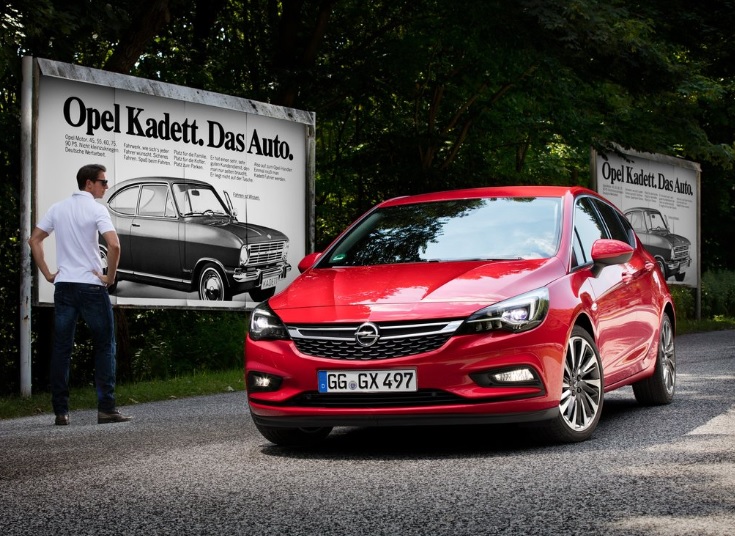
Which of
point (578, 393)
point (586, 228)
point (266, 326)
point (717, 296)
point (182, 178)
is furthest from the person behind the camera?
point (717, 296)

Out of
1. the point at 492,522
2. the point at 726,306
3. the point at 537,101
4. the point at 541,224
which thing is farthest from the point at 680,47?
the point at 492,522

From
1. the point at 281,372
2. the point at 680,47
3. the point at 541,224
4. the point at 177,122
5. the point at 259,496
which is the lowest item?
the point at 259,496

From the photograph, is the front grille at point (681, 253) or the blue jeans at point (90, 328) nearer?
the blue jeans at point (90, 328)

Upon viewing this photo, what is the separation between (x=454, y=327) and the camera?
683 cm

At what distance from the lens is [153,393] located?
12.2m

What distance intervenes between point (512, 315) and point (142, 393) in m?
6.16

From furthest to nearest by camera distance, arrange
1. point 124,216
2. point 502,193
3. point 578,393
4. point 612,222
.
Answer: point 124,216 → point 612,222 → point 502,193 → point 578,393

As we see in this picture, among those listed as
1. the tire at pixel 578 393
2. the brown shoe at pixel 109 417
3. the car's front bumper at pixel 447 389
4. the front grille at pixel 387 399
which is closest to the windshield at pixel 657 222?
the brown shoe at pixel 109 417

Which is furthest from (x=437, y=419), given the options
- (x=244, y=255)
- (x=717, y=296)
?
(x=717, y=296)

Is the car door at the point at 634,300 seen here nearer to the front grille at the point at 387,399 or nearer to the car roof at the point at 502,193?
the car roof at the point at 502,193

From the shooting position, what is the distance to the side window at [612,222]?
30.4ft

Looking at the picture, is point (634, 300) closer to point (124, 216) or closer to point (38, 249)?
point (38, 249)

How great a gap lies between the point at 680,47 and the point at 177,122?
11196 mm

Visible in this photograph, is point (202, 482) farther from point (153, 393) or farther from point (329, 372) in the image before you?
point (153, 393)
